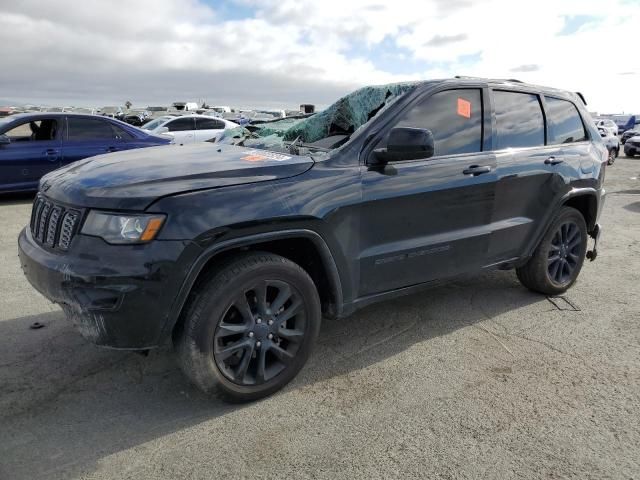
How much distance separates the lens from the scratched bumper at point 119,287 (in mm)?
2484

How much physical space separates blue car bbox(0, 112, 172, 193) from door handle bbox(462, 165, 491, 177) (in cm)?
734

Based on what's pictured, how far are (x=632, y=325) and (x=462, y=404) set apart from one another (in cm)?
203

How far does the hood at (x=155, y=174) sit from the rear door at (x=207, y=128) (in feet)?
45.0

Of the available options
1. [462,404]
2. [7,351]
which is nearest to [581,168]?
[462,404]

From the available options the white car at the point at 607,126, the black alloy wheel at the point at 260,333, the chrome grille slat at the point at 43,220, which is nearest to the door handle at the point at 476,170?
the black alloy wheel at the point at 260,333

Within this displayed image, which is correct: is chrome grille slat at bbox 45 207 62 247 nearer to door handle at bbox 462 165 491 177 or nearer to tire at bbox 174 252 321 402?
tire at bbox 174 252 321 402

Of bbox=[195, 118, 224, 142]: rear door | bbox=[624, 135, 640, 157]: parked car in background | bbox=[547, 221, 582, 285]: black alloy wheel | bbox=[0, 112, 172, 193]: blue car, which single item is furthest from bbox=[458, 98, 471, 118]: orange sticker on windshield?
bbox=[624, 135, 640, 157]: parked car in background

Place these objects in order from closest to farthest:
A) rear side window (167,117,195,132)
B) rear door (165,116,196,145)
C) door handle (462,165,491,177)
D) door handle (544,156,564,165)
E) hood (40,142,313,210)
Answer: hood (40,142,313,210) < door handle (462,165,491,177) < door handle (544,156,564,165) < rear door (165,116,196,145) < rear side window (167,117,195,132)

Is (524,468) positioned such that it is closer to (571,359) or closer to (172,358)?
(571,359)

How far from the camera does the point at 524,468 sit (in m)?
2.46

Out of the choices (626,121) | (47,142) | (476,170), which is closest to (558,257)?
(476,170)

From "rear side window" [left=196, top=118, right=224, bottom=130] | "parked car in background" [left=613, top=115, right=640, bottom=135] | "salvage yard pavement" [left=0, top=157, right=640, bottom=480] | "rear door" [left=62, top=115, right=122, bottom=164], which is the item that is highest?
"parked car in background" [left=613, top=115, right=640, bottom=135]

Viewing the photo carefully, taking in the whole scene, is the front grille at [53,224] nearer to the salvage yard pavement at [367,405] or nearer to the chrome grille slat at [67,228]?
the chrome grille slat at [67,228]

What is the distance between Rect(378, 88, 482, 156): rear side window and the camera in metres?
3.52
